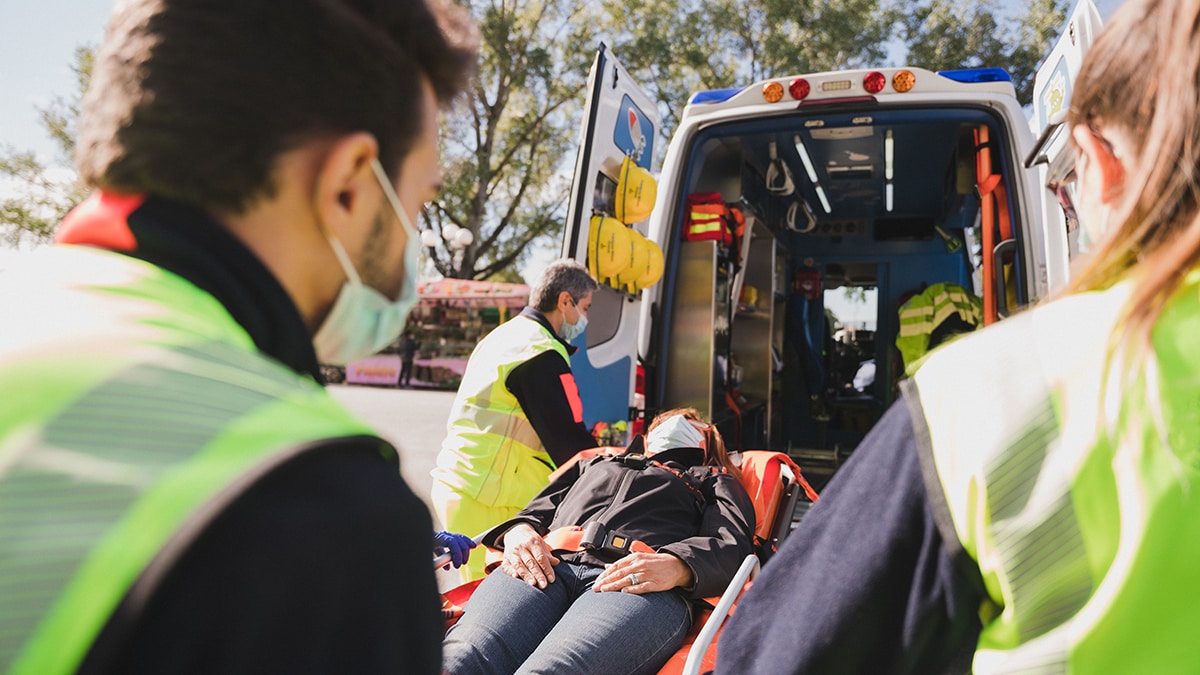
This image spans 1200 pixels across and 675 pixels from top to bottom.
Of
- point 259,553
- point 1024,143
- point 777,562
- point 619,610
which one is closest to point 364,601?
point 259,553

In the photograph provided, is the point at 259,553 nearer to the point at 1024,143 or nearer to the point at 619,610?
the point at 619,610

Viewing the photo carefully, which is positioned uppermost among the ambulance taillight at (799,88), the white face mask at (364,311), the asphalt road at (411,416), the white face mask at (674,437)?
the ambulance taillight at (799,88)

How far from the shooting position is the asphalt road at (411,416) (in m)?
7.62

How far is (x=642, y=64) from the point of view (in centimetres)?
1552

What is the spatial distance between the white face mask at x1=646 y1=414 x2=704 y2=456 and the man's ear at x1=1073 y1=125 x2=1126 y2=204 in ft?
7.49

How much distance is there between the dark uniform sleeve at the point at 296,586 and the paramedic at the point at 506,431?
2.30 meters

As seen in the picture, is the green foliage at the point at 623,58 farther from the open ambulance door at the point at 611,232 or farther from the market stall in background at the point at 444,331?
the open ambulance door at the point at 611,232

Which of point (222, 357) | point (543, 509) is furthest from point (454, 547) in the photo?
point (222, 357)

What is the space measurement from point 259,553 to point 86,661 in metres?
0.11

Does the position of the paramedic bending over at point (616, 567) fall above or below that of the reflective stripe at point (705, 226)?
below

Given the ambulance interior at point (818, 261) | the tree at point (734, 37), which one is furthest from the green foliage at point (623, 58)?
the ambulance interior at point (818, 261)

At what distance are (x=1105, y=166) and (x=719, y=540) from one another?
6.14 feet

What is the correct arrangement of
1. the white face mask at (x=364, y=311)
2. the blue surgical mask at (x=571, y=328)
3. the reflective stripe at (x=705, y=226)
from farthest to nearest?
the reflective stripe at (x=705, y=226) → the blue surgical mask at (x=571, y=328) → the white face mask at (x=364, y=311)

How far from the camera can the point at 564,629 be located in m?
2.09
